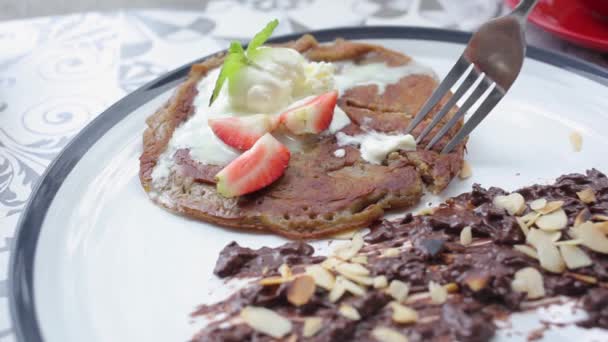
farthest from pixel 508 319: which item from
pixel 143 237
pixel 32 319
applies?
pixel 32 319

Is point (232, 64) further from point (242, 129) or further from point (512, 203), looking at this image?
point (512, 203)

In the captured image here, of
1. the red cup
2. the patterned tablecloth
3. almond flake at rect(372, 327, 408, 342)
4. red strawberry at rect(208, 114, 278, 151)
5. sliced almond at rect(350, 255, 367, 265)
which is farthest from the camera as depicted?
the red cup

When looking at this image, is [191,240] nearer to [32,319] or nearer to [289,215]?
[289,215]

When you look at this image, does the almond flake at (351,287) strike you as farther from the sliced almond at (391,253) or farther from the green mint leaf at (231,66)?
the green mint leaf at (231,66)

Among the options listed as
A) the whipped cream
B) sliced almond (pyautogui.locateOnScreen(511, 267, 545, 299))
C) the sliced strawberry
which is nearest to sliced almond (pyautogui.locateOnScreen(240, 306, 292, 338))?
the sliced strawberry

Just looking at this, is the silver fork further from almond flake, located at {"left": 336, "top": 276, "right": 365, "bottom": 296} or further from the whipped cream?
almond flake, located at {"left": 336, "top": 276, "right": 365, "bottom": 296}

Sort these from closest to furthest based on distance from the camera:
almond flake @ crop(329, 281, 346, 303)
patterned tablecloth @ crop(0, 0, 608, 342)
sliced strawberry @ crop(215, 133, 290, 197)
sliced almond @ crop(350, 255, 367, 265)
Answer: almond flake @ crop(329, 281, 346, 303), sliced almond @ crop(350, 255, 367, 265), sliced strawberry @ crop(215, 133, 290, 197), patterned tablecloth @ crop(0, 0, 608, 342)

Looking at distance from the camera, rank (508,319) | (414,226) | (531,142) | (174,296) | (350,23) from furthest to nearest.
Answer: (350,23) < (531,142) < (414,226) < (174,296) < (508,319)
